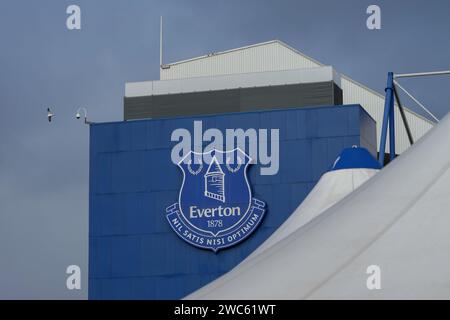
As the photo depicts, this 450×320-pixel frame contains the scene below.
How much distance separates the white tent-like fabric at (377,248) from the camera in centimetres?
1079

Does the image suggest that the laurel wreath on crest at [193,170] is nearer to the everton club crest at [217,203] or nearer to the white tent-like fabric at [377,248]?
the everton club crest at [217,203]

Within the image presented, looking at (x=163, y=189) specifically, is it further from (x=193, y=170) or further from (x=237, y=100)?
(x=237, y=100)

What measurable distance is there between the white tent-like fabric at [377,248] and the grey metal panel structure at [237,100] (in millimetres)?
41834

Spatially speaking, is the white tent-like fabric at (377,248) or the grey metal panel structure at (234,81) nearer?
the white tent-like fabric at (377,248)

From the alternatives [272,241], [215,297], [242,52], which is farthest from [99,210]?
[215,297]

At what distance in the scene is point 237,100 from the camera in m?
55.5

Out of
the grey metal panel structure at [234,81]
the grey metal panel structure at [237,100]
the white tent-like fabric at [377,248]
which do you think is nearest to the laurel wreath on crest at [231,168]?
the grey metal panel structure at [237,100]

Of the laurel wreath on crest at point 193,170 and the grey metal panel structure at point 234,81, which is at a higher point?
the grey metal panel structure at point 234,81

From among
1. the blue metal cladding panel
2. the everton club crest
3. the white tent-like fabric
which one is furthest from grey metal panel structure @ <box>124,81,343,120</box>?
the white tent-like fabric

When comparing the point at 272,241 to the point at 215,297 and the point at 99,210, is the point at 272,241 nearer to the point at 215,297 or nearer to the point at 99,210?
the point at 215,297

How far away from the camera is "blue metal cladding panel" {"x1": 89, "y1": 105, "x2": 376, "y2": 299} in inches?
1854

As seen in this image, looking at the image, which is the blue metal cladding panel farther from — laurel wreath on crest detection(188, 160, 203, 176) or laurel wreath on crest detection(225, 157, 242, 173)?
laurel wreath on crest detection(188, 160, 203, 176)

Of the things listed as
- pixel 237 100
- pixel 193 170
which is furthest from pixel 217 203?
pixel 237 100
